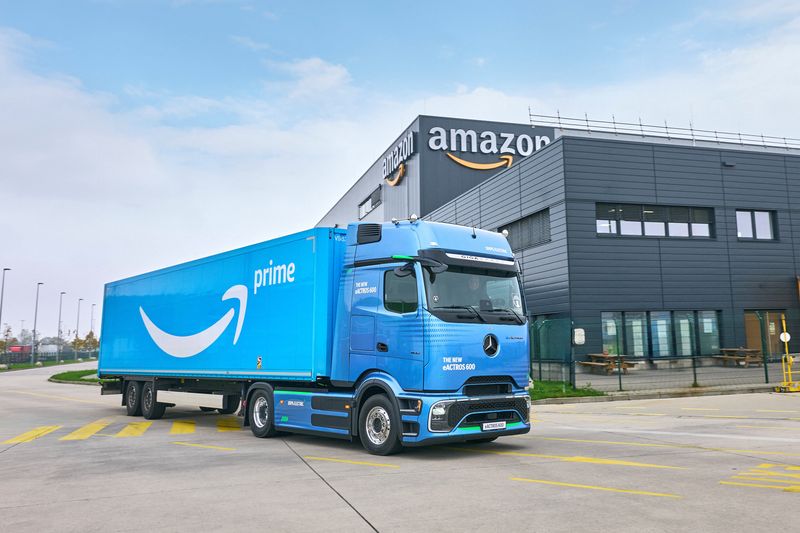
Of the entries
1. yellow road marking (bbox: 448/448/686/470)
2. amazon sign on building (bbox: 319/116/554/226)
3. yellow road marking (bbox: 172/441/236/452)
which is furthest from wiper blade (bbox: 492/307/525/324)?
amazon sign on building (bbox: 319/116/554/226)

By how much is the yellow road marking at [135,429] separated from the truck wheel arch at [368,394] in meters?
5.35

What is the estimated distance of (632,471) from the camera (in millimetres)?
7770

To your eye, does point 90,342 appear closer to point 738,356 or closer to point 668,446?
point 738,356

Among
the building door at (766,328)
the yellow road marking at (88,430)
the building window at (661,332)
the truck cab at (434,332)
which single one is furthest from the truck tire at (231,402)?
the building door at (766,328)

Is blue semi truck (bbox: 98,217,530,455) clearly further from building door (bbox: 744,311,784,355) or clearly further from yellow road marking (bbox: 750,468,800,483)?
building door (bbox: 744,311,784,355)

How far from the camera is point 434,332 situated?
884 cm

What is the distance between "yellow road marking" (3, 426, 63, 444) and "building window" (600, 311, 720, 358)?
18.2 m

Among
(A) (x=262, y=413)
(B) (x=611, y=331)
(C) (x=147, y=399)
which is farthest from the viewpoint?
(B) (x=611, y=331)

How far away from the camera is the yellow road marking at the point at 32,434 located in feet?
39.4

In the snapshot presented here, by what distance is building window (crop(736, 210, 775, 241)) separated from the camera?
2692 cm

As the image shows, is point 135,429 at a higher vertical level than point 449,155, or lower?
lower

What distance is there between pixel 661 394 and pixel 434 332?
519 inches

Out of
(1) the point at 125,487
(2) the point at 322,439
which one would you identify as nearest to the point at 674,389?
(2) the point at 322,439

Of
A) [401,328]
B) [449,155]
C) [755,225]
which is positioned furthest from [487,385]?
[449,155]
